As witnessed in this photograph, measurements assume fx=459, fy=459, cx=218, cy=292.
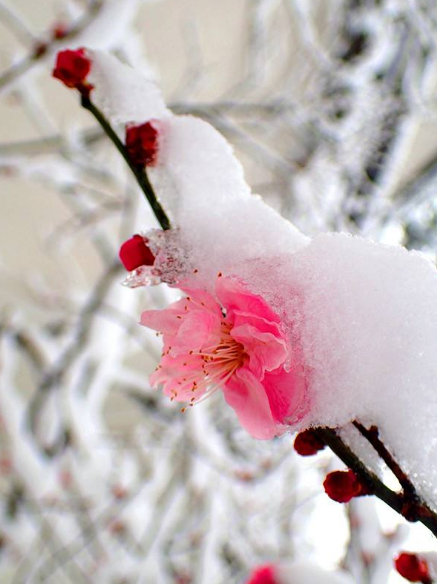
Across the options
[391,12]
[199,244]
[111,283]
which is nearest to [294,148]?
[391,12]

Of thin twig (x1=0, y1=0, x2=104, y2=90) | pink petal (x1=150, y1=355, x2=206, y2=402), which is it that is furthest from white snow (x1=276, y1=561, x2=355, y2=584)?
thin twig (x1=0, y1=0, x2=104, y2=90)

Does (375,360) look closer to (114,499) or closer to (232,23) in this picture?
(114,499)

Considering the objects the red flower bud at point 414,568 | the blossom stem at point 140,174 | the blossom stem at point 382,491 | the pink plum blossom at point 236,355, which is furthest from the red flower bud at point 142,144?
the red flower bud at point 414,568

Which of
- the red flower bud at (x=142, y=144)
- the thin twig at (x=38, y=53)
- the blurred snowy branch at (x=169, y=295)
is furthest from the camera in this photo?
the blurred snowy branch at (x=169, y=295)

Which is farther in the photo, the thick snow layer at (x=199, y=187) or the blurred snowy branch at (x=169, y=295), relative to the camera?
the blurred snowy branch at (x=169, y=295)

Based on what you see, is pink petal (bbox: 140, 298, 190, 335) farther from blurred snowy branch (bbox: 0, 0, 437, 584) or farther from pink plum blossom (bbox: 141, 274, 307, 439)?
blurred snowy branch (bbox: 0, 0, 437, 584)

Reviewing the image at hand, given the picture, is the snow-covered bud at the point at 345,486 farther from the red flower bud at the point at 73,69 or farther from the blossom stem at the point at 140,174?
the red flower bud at the point at 73,69

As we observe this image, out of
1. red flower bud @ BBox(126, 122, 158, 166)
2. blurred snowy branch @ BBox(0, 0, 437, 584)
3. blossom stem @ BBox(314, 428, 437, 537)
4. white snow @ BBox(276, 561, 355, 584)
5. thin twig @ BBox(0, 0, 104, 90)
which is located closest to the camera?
blossom stem @ BBox(314, 428, 437, 537)
